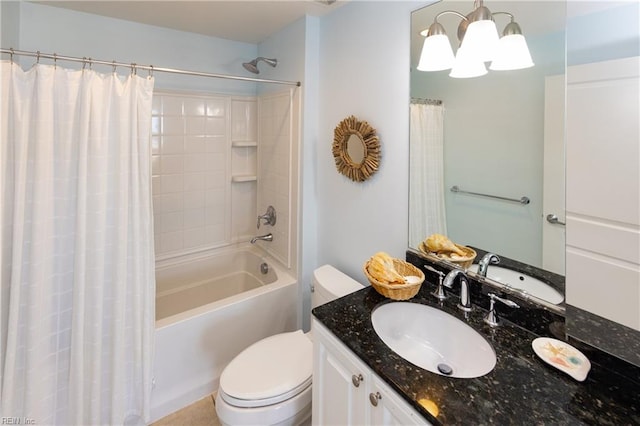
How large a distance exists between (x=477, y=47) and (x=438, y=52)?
Result: 0.18m

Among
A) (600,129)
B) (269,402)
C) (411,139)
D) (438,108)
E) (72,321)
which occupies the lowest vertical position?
(269,402)

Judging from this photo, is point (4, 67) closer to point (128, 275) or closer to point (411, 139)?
point (128, 275)

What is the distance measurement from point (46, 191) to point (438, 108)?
1757mm

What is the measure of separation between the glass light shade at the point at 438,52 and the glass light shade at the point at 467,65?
1.6 inches

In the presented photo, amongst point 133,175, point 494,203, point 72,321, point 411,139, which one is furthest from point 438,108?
point 72,321

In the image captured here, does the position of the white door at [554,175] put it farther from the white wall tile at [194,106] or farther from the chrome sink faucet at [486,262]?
the white wall tile at [194,106]

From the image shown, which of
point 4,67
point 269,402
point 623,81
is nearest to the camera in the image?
point 623,81

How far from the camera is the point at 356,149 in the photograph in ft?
6.05

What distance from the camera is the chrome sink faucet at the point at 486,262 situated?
1.28m

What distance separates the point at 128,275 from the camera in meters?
1.55

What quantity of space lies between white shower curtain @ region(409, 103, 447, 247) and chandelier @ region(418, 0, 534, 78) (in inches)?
7.6

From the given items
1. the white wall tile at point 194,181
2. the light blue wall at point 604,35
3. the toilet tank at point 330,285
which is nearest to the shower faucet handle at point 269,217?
the white wall tile at point 194,181

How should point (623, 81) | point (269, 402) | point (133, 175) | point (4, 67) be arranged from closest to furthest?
point (623, 81) → point (4, 67) → point (269, 402) → point (133, 175)

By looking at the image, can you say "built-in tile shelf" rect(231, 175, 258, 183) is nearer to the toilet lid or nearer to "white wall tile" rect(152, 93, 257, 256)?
"white wall tile" rect(152, 93, 257, 256)
